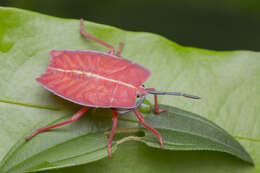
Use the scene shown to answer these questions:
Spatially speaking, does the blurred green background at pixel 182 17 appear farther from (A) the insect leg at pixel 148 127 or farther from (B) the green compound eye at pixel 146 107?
(A) the insect leg at pixel 148 127

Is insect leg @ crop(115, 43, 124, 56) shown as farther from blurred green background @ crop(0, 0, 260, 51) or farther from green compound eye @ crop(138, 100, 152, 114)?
blurred green background @ crop(0, 0, 260, 51)

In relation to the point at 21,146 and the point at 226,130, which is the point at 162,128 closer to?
the point at 226,130

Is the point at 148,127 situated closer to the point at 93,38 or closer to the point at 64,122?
the point at 64,122

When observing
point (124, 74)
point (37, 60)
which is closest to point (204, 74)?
point (124, 74)

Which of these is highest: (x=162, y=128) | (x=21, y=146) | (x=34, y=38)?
(x=34, y=38)

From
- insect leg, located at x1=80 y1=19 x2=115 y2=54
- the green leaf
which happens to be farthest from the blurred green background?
insect leg, located at x1=80 y1=19 x2=115 y2=54

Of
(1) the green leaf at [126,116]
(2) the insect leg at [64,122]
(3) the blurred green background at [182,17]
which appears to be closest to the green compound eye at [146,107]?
(1) the green leaf at [126,116]
